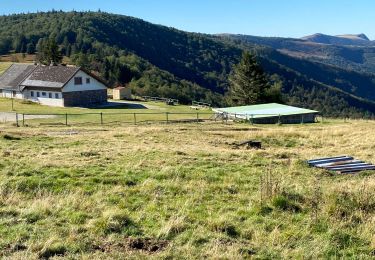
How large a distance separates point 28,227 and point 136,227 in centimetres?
205

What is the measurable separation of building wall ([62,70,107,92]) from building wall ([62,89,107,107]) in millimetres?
457

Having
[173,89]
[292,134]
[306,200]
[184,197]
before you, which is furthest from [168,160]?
[173,89]

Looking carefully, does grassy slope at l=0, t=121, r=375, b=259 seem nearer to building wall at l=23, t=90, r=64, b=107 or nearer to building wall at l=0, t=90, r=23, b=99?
building wall at l=23, t=90, r=64, b=107

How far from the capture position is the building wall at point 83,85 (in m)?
65.4

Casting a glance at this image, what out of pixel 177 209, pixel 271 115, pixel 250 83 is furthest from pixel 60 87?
pixel 177 209

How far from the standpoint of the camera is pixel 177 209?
10289 millimetres

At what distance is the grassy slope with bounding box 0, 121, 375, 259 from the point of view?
322 inches

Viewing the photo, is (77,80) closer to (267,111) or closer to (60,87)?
(60,87)

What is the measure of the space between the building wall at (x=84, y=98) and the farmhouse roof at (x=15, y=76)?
11.3m

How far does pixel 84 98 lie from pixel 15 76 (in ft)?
53.6

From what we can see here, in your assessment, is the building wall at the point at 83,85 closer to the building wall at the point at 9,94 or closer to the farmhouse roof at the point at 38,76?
the farmhouse roof at the point at 38,76

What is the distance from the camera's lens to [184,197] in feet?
37.2

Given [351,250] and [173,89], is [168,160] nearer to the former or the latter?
[351,250]

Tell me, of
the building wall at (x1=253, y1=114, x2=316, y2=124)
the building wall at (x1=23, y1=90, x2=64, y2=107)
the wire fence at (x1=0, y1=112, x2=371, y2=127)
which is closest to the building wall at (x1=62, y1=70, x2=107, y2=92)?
the building wall at (x1=23, y1=90, x2=64, y2=107)
